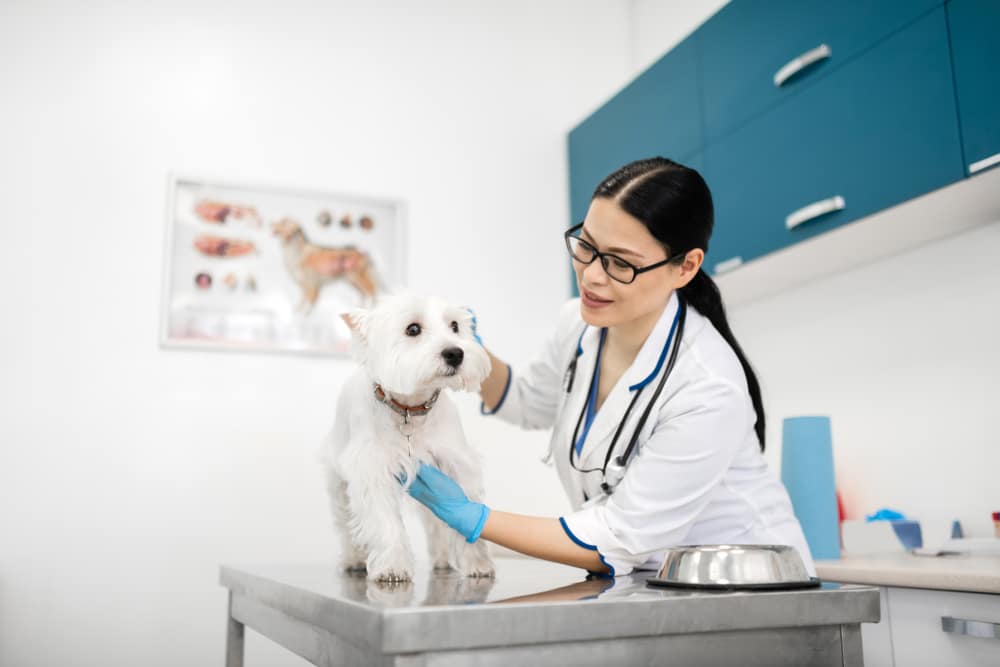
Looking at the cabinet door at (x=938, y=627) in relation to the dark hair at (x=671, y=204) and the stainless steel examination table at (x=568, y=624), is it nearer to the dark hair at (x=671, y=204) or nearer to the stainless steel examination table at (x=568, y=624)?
the dark hair at (x=671, y=204)

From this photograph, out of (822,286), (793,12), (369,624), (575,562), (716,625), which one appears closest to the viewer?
(369,624)

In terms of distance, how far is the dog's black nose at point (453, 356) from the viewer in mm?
1407

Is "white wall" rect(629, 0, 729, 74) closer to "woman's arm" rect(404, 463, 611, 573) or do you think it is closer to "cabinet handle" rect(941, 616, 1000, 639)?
"cabinet handle" rect(941, 616, 1000, 639)

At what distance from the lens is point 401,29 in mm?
3488

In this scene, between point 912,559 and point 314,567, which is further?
point 912,559

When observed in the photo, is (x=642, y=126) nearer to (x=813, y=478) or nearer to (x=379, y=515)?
(x=813, y=478)

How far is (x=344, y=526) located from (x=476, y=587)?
1.77ft

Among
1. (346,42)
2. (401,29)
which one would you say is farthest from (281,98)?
(401,29)

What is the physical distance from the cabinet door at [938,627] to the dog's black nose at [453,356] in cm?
109

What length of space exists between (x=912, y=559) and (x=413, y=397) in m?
1.36

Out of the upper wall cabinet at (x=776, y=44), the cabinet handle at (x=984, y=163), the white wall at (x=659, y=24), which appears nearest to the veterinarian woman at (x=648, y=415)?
the cabinet handle at (x=984, y=163)

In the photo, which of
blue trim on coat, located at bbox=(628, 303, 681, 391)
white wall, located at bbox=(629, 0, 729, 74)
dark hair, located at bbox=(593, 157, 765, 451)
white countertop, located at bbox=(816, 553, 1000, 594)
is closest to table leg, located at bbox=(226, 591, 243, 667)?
blue trim on coat, located at bbox=(628, 303, 681, 391)

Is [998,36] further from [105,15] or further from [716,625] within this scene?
[105,15]

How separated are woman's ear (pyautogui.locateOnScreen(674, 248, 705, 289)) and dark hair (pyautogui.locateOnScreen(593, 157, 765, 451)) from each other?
13mm
